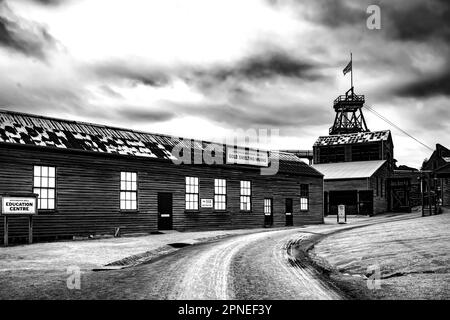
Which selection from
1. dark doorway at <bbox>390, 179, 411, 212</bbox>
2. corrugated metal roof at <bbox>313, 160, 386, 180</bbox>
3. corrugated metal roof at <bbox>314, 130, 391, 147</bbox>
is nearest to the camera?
corrugated metal roof at <bbox>313, 160, 386, 180</bbox>

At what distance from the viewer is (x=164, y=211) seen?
27719 millimetres

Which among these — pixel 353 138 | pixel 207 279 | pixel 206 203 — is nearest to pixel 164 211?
pixel 206 203

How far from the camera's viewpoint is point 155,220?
1065 inches

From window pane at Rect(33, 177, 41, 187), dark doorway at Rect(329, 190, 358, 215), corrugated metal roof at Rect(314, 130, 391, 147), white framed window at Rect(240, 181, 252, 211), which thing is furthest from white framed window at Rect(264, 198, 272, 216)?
corrugated metal roof at Rect(314, 130, 391, 147)

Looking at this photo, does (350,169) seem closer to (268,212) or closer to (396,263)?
(268,212)

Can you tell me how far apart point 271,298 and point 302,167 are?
33.5 meters

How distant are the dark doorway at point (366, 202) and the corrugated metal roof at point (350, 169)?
208 cm

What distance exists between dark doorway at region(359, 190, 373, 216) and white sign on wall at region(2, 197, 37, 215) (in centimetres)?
4194

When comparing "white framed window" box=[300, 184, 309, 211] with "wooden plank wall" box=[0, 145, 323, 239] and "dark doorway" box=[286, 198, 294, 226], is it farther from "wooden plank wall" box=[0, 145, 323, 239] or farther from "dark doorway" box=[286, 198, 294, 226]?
"wooden plank wall" box=[0, 145, 323, 239]

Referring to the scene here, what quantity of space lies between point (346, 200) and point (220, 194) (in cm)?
2822

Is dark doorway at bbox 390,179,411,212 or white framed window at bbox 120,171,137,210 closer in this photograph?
white framed window at bbox 120,171,137,210

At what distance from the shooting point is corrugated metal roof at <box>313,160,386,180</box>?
180ft

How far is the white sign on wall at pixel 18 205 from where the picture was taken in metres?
19.0
